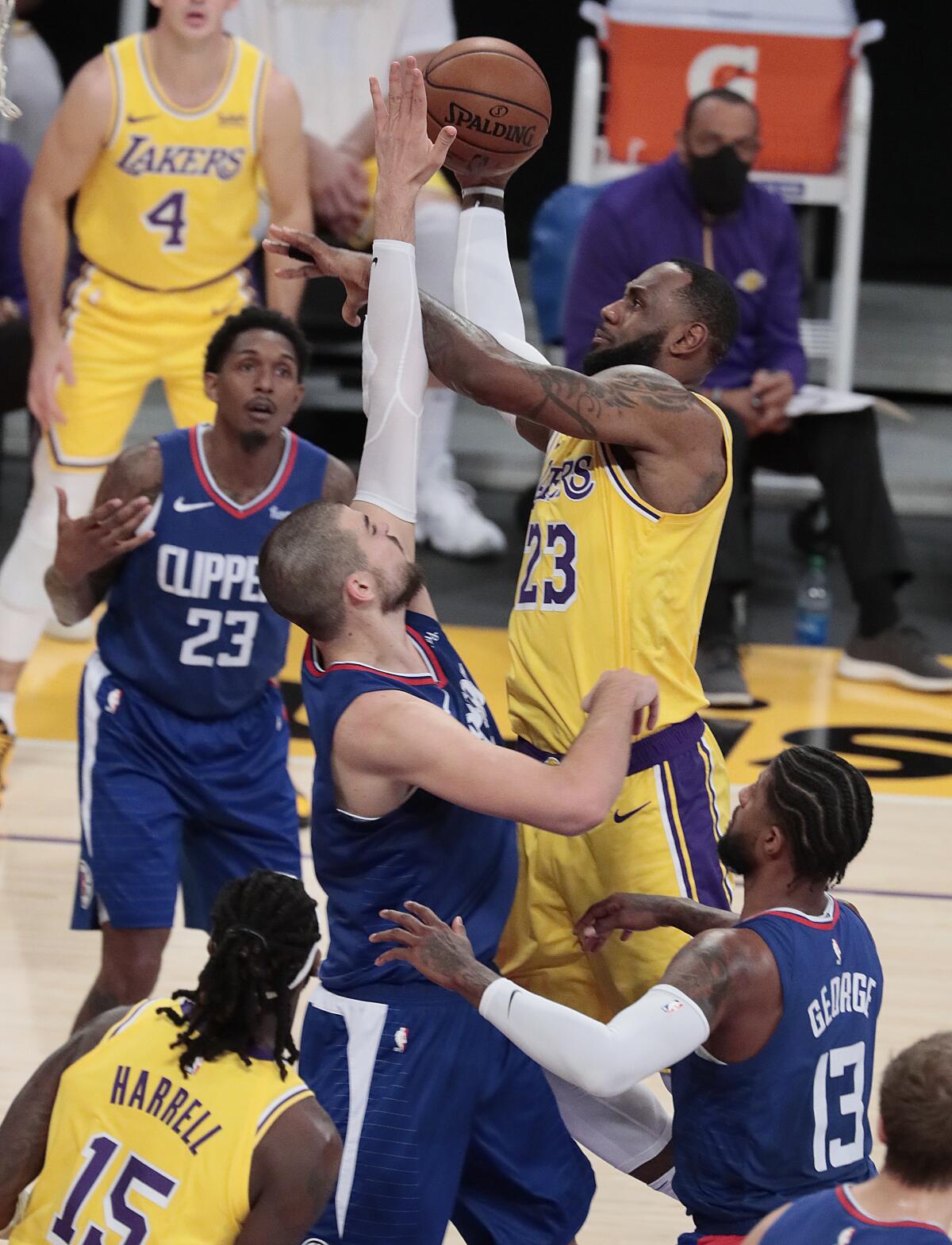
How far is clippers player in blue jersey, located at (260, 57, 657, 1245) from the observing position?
115 inches

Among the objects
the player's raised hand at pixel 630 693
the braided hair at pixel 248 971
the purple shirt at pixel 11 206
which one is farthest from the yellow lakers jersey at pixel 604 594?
the purple shirt at pixel 11 206

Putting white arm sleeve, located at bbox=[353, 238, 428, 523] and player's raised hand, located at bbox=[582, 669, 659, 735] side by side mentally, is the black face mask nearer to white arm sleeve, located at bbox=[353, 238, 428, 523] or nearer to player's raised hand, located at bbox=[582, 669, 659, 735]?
white arm sleeve, located at bbox=[353, 238, 428, 523]

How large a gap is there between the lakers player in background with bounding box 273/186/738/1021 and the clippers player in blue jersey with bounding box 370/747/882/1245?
0.44m

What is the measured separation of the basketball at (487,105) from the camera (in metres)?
3.74

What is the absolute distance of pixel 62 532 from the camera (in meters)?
4.14

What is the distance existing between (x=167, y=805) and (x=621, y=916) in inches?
55.6

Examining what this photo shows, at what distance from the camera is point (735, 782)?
6363 millimetres

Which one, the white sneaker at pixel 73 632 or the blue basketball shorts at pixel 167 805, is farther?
the white sneaker at pixel 73 632

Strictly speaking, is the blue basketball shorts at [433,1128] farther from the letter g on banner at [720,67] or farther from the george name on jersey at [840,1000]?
the letter g on banner at [720,67]

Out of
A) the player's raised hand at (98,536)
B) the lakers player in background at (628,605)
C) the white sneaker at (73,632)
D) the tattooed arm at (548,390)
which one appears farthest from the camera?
the white sneaker at (73,632)

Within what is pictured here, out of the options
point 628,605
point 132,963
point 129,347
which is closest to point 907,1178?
point 628,605

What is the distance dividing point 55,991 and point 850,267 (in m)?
5.56

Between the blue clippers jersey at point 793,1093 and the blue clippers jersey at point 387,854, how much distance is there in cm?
45

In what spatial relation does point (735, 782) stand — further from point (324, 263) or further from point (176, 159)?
point (324, 263)
